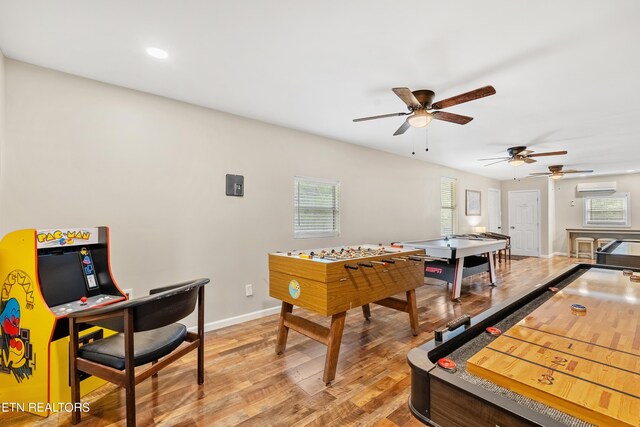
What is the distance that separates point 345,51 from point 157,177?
2.06m

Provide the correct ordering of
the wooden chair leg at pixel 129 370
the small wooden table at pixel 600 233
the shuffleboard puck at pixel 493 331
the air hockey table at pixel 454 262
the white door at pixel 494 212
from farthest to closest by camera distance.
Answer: the white door at pixel 494 212, the small wooden table at pixel 600 233, the air hockey table at pixel 454 262, the wooden chair leg at pixel 129 370, the shuffleboard puck at pixel 493 331

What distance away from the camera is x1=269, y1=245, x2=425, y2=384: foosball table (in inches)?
83.1

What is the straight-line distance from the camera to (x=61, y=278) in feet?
6.50

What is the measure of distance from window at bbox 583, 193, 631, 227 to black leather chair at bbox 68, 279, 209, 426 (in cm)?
1077

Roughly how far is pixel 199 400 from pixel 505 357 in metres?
1.88

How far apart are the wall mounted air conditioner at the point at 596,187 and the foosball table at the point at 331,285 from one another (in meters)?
8.72

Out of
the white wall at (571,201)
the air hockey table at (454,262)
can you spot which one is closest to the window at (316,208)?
the air hockey table at (454,262)

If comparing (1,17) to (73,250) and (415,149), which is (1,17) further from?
(415,149)

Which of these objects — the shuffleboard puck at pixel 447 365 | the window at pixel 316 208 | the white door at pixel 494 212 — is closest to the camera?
the shuffleboard puck at pixel 447 365

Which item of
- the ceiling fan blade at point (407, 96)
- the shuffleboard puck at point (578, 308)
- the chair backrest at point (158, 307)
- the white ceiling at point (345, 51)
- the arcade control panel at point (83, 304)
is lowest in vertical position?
the arcade control panel at point (83, 304)

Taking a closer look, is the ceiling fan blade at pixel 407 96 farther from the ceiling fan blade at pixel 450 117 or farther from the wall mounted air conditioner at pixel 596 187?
the wall mounted air conditioner at pixel 596 187

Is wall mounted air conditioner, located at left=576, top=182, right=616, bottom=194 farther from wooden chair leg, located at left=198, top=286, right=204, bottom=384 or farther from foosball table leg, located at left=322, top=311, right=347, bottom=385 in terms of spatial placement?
wooden chair leg, located at left=198, top=286, right=204, bottom=384

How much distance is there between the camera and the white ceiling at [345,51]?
169 cm

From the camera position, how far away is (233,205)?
10.8 ft
